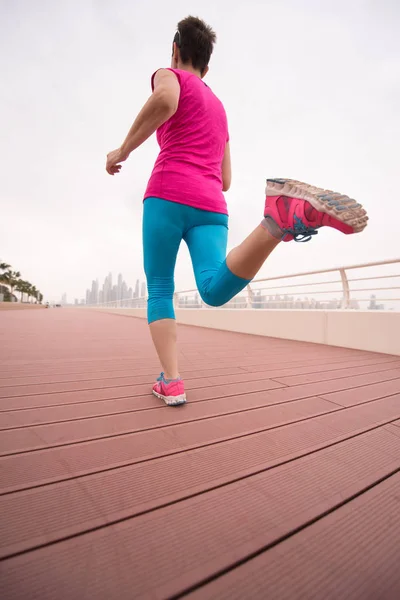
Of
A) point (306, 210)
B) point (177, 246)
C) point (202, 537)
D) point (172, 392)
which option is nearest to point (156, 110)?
point (177, 246)

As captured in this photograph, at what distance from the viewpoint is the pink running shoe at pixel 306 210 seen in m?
0.67

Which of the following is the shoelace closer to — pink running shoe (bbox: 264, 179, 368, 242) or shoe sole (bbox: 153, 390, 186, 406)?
pink running shoe (bbox: 264, 179, 368, 242)

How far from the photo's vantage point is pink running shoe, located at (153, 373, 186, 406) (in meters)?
1.14

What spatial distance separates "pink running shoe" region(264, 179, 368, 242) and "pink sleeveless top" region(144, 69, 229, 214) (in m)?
0.40

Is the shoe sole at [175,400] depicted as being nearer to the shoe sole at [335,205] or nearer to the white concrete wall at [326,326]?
the shoe sole at [335,205]

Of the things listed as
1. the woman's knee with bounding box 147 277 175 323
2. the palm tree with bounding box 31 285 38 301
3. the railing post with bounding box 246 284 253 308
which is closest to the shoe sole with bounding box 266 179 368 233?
the woman's knee with bounding box 147 277 175 323

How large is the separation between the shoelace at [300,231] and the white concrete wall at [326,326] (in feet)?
8.08

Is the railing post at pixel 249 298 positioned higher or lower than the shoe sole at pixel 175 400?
higher

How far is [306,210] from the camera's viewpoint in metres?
0.70

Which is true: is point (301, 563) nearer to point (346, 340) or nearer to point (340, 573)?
point (340, 573)

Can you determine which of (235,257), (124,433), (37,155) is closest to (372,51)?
(235,257)

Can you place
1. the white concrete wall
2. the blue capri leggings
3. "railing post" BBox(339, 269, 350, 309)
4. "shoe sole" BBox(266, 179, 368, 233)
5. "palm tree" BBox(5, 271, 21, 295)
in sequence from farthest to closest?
"palm tree" BBox(5, 271, 21, 295) < "railing post" BBox(339, 269, 350, 309) < the white concrete wall < the blue capri leggings < "shoe sole" BBox(266, 179, 368, 233)

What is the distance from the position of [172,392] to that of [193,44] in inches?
58.2

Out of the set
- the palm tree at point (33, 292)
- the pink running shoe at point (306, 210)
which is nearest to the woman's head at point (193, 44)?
the pink running shoe at point (306, 210)
